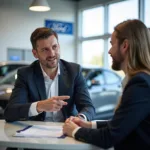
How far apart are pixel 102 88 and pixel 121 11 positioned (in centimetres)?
490

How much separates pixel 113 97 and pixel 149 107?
21.0 ft

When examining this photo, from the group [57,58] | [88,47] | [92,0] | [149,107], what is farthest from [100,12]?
[149,107]

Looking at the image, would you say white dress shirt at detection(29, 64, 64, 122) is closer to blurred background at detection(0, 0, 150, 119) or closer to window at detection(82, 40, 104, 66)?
blurred background at detection(0, 0, 150, 119)

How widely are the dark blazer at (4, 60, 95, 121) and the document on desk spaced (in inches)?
11.7

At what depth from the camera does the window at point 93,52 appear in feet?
42.0

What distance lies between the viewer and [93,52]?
13086mm

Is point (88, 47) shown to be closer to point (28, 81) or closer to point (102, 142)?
point (28, 81)

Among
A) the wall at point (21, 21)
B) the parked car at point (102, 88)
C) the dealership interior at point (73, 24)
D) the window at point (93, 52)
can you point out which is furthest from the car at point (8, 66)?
the window at point (93, 52)

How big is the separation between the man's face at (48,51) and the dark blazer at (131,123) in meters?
0.91

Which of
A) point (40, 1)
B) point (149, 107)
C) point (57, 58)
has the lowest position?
point (149, 107)

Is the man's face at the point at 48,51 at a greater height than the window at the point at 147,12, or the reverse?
the window at the point at 147,12

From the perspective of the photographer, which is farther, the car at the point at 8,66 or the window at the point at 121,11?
the window at the point at 121,11

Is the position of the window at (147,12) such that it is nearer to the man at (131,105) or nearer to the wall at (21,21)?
the wall at (21,21)

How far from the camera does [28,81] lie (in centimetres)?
246
